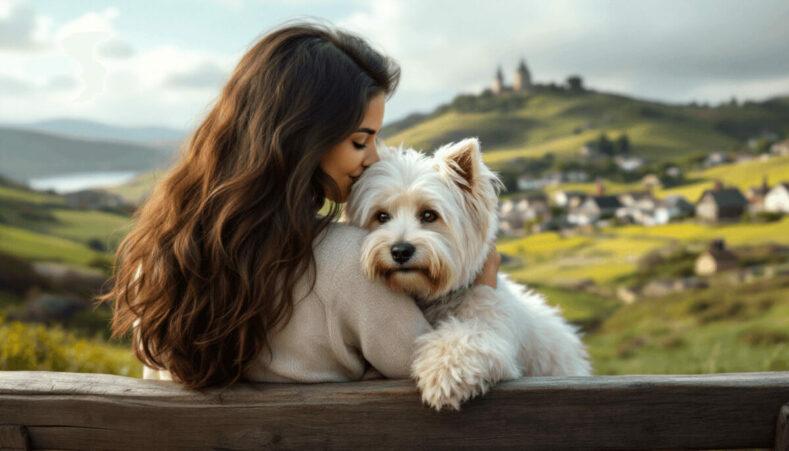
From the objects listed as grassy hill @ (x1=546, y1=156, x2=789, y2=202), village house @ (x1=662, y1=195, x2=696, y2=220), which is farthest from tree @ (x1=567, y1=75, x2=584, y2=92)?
village house @ (x1=662, y1=195, x2=696, y2=220)

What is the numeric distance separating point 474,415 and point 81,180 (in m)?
9.18

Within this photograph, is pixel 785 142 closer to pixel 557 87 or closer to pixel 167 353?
pixel 557 87

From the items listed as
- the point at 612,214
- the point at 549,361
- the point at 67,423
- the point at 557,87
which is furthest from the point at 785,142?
the point at 67,423

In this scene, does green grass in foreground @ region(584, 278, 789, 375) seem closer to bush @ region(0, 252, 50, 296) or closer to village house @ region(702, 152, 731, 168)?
village house @ region(702, 152, 731, 168)

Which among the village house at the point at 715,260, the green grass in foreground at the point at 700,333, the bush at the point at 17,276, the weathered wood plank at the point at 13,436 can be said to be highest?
the weathered wood plank at the point at 13,436

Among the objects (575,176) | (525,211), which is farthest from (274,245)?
(575,176)

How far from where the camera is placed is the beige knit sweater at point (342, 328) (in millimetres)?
2172

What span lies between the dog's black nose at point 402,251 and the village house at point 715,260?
686 centimetres

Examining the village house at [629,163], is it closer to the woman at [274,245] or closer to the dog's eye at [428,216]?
the dog's eye at [428,216]

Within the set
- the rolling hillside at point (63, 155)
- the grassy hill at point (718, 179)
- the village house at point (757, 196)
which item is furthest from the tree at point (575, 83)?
the rolling hillside at point (63, 155)

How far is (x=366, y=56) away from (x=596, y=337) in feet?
22.3

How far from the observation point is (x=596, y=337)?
855 cm

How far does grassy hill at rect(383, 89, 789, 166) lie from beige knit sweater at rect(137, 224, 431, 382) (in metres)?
6.88

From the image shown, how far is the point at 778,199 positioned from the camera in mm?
8336
